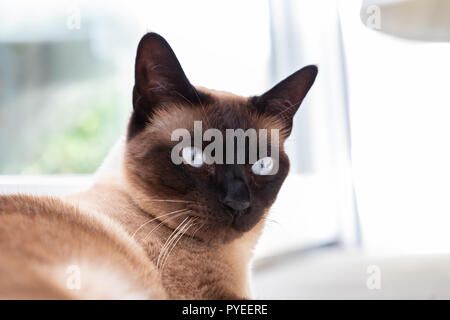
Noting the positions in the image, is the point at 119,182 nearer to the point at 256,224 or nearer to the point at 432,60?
the point at 256,224

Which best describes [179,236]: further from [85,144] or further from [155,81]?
[85,144]

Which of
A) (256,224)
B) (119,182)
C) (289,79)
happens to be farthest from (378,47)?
(119,182)

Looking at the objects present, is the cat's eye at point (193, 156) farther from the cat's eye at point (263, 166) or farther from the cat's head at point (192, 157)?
the cat's eye at point (263, 166)

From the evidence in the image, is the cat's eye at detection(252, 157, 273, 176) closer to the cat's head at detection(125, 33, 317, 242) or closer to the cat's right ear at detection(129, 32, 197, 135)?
the cat's head at detection(125, 33, 317, 242)

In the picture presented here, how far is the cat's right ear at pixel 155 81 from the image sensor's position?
841 millimetres

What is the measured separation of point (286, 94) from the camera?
96 cm

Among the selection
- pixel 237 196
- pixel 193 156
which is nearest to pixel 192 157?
pixel 193 156

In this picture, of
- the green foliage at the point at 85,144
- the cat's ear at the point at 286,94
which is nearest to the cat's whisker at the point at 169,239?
the cat's ear at the point at 286,94

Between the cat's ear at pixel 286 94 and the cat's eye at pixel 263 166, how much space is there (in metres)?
0.11

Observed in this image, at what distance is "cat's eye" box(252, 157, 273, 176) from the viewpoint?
88cm

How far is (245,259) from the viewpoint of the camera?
919 millimetres

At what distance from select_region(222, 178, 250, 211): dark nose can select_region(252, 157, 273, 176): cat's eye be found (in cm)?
7

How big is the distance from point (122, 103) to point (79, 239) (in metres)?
0.51

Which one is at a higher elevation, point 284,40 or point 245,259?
point 284,40
